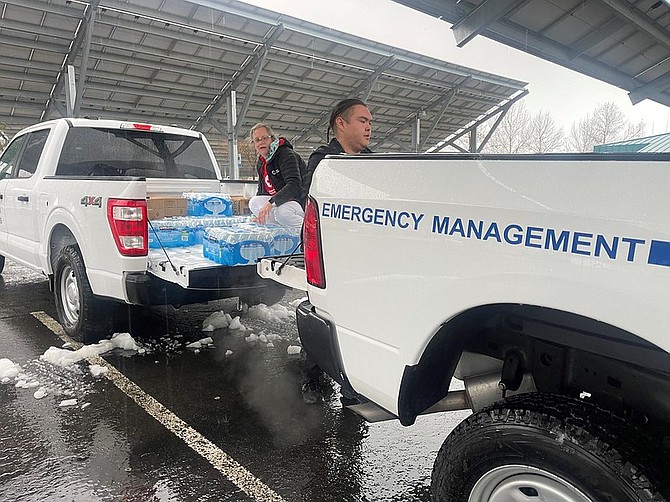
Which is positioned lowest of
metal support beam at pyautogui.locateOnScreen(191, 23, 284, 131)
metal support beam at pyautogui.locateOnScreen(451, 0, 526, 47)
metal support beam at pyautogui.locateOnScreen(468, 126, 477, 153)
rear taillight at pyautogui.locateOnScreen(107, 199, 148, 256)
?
rear taillight at pyautogui.locateOnScreen(107, 199, 148, 256)

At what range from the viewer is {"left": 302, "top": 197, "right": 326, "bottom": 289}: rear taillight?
2.22 m

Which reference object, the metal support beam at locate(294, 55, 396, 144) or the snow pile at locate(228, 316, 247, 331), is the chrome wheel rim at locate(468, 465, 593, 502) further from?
the metal support beam at locate(294, 55, 396, 144)

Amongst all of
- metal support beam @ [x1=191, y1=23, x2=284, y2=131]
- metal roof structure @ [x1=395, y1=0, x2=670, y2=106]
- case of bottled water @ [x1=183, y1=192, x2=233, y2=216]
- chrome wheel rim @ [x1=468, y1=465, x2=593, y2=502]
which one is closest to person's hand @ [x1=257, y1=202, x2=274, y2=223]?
case of bottled water @ [x1=183, y1=192, x2=233, y2=216]

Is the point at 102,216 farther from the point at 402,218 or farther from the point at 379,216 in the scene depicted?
the point at 402,218

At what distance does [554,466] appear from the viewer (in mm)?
1502

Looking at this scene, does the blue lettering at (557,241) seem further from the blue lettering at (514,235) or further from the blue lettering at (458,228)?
the blue lettering at (458,228)

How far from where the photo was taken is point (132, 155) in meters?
5.44

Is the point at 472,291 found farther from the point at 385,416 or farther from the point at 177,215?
the point at 177,215

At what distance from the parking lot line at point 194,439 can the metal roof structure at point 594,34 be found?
2.30 m

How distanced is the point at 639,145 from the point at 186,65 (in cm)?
1553

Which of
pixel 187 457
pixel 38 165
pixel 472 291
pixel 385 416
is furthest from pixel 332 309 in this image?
pixel 38 165

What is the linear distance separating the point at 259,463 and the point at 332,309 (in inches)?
46.6

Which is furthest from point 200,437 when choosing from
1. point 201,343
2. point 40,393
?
point 201,343

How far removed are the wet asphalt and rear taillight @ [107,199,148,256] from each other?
1.00 metres
